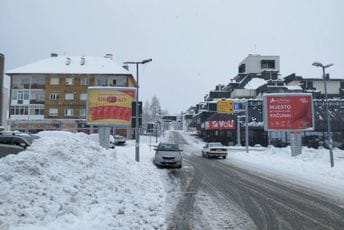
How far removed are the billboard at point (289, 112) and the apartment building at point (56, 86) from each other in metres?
39.5

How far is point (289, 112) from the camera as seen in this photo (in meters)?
37.1

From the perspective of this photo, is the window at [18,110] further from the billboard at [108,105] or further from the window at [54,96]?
the billboard at [108,105]

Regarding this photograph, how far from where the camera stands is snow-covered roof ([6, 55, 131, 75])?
7294 cm

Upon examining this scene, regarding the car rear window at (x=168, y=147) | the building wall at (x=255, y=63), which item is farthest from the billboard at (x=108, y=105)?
the building wall at (x=255, y=63)

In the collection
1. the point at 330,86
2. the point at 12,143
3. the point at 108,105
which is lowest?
the point at 12,143

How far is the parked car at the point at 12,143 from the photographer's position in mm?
14328

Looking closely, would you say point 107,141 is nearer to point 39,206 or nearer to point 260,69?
point 39,206

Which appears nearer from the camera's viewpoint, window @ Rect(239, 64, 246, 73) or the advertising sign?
the advertising sign

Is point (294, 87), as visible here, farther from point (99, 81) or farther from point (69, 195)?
point (69, 195)

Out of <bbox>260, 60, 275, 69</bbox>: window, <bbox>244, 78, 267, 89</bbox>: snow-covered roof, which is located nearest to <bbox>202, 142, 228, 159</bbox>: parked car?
<bbox>244, 78, 267, 89</bbox>: snow-covered roof

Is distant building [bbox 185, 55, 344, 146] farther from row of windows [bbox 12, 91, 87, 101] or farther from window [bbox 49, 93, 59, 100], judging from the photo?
window [bbox 49, 93, 59, 100]

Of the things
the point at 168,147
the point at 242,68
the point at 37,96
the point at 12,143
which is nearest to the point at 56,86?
the point at 37,96

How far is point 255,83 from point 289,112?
5149 cm

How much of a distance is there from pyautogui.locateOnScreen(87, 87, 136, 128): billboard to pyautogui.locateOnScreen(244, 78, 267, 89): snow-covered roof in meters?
55.4
